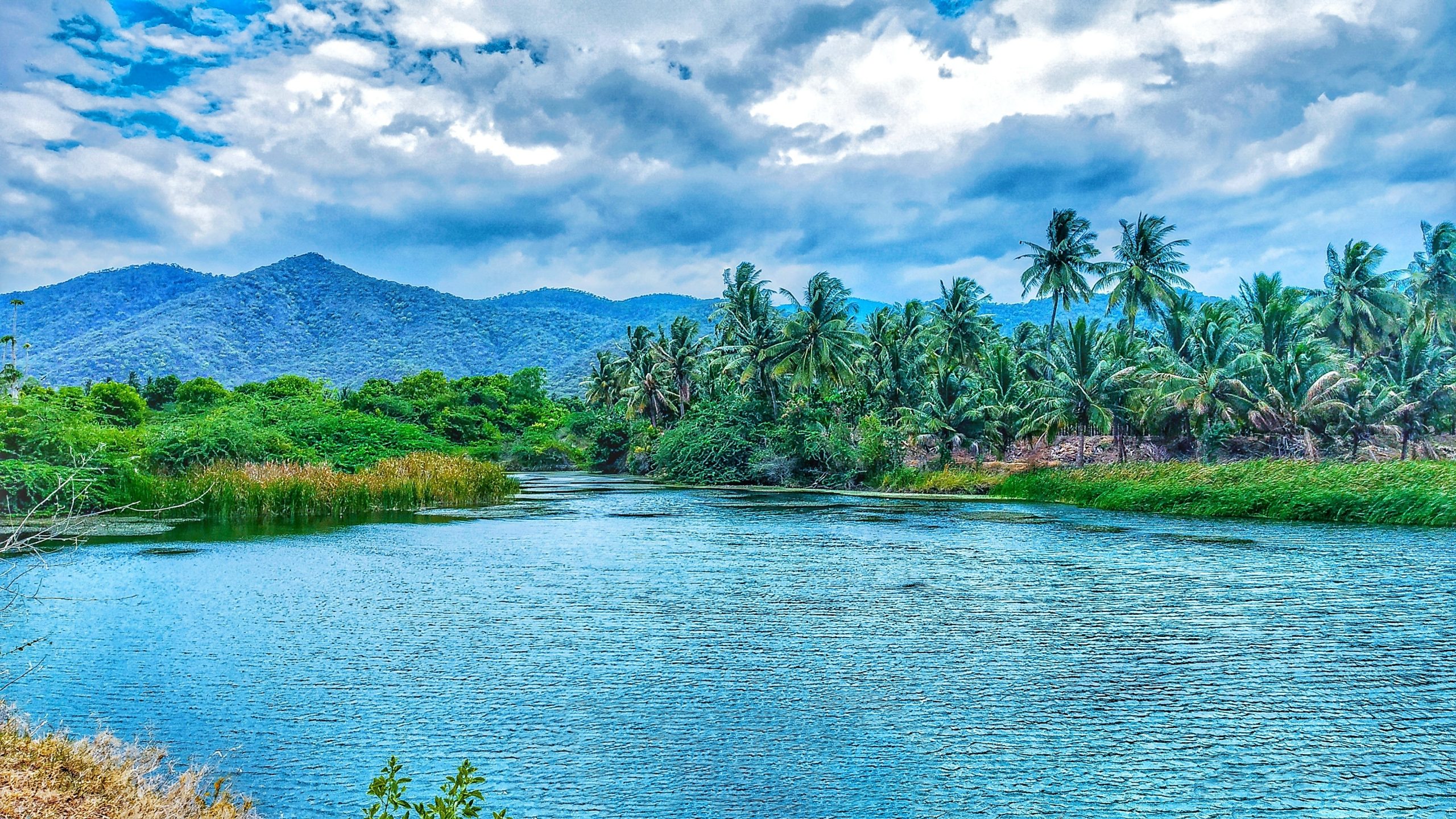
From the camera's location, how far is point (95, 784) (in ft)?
17.7

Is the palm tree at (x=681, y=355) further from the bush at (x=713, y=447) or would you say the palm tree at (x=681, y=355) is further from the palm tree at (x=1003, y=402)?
the palm tree at (x=1003, y=402)

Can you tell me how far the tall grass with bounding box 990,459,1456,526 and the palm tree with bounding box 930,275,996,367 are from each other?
18.3m

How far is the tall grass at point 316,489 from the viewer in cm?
2686

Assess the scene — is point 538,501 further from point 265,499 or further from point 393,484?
point 265,499

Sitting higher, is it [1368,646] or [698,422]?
[698,422]

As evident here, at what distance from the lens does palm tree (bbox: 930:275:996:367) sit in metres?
52.2

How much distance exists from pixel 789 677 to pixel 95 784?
6090 mm

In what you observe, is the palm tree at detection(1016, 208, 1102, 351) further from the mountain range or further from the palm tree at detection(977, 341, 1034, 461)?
the mountain range

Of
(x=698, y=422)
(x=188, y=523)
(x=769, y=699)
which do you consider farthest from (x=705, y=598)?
(x=698, y=422)

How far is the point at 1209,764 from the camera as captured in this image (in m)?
7.11

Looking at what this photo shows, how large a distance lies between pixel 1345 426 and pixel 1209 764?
120 feet

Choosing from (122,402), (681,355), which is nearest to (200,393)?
(122,402)

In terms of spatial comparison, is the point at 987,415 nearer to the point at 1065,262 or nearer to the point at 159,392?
the point at 1065,262

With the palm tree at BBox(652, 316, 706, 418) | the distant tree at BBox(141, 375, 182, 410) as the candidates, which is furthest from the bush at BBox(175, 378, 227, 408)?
the palm tree at BBox(652, 316, 706, 418)
